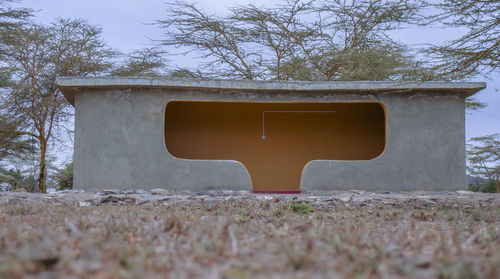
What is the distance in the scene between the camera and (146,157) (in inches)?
338

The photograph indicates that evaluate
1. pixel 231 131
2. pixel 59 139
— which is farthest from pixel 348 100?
pixel 59 139

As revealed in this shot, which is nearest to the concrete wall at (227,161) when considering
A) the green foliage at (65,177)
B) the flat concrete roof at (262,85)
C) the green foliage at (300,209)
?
the flat concrete roof at (262,85)

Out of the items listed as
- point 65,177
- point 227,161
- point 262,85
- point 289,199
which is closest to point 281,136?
point 262,85

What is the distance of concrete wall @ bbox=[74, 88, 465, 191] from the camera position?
28.1ft

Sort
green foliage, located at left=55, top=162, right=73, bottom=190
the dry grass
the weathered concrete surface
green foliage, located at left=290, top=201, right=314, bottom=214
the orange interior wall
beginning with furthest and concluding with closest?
green foliage, located at left=55, top=162, right=73, bottom=190, the orange interior wall, the weathered concrete surface, green foliage, located at left=290, top=201, right=314, bottom=214, the dry grass

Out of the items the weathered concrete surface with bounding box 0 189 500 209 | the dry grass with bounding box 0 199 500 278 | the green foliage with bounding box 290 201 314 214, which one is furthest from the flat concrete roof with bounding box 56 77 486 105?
the dry grass with bounding box 0 199 500 278

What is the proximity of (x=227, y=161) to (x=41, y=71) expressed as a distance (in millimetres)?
9690

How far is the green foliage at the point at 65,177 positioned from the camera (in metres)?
16.8

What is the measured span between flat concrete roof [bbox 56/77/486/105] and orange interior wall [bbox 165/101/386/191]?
9.07ft

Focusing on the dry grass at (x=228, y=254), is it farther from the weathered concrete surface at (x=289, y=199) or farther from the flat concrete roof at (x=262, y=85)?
the flat concrete roof at (x=262, y=85)

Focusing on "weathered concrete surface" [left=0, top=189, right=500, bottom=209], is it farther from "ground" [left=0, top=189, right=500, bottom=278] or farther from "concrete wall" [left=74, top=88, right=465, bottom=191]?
"ground" [left=0, top=189, right=500, bottom=278]

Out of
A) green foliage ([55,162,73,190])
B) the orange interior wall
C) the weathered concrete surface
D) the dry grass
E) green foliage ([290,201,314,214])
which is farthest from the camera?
green foliage ([55,162,73,190])

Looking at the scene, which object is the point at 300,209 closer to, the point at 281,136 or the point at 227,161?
the point at 227,161

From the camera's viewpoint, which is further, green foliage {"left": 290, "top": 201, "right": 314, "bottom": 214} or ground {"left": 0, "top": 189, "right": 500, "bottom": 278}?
green foliage {"left": 290, "top": 201, "right": 314, "bottom": 214}
